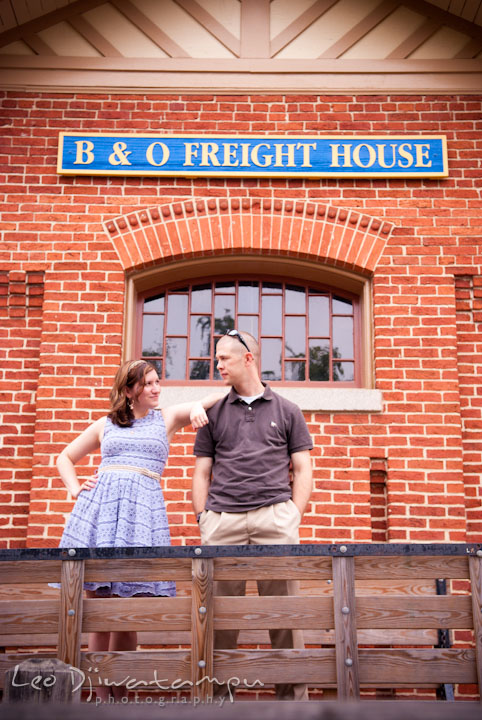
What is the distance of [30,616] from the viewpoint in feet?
10.5

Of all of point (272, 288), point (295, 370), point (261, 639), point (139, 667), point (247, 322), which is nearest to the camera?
point (139, 667)

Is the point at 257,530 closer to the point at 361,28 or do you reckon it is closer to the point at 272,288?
the point at 272,288

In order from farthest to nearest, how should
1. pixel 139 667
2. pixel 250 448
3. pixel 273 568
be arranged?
pixel 250 448 < pixel 273 568 < pixel 139 667

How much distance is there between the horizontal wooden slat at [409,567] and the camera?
323cm

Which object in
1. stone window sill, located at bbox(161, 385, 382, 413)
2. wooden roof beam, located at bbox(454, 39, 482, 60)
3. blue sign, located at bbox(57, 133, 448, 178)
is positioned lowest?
stone window sill, located at bbox(161, 385, 382, 413)

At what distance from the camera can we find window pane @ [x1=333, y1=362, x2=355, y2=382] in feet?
19.4

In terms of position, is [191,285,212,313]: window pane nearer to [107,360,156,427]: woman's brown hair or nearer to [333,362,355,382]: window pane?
[333,362,355,382]: window pane

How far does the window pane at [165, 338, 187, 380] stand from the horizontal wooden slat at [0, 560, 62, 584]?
2748 millimetres

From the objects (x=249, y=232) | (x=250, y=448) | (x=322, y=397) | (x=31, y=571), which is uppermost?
(x=249, y=232)

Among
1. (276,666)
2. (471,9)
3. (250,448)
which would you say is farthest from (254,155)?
(276,666)

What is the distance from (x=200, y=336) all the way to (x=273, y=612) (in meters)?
3.13

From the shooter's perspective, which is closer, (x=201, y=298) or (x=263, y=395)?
(x=263, y=395)

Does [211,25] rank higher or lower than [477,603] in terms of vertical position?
higher

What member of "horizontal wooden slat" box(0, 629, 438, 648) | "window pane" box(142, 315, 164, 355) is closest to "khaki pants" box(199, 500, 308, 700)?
"horizontal wooden slat" box(0, 629, 438, 648)
